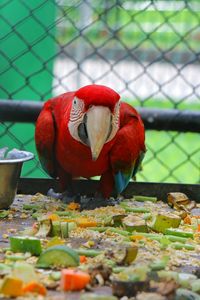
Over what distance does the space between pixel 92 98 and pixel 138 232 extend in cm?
43

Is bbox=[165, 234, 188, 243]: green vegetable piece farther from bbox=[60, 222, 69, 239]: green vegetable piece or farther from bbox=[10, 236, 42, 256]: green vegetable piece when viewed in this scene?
bbox=[10, 236, 42, 256]: green vegetable piece

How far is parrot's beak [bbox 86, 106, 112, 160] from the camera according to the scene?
87.9 inches

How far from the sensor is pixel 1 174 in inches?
87.0

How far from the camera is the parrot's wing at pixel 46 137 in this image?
96.9 inches

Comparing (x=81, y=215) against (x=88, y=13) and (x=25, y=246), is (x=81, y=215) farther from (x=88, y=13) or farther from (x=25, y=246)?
(x=88, y=13)

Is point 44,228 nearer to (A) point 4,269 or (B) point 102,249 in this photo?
(B) point 102,249

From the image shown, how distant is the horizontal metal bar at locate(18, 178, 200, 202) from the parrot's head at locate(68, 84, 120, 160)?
0.89ft

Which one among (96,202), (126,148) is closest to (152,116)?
(126,148)

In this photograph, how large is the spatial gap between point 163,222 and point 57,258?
19.3 inches

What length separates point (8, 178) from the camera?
7.29 ft

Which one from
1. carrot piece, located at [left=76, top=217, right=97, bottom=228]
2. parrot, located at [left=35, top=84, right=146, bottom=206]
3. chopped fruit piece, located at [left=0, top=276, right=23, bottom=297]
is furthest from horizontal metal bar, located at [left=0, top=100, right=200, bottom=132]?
chopped fruit piece, located at [left=0, top=276, right=23, bottom=297]

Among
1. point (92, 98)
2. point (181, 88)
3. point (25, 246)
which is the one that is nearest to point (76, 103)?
→ point (92, 98)

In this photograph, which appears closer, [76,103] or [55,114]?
[76,103]

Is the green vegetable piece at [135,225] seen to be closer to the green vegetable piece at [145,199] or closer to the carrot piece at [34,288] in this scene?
the green vegetable piece at [145,199]
